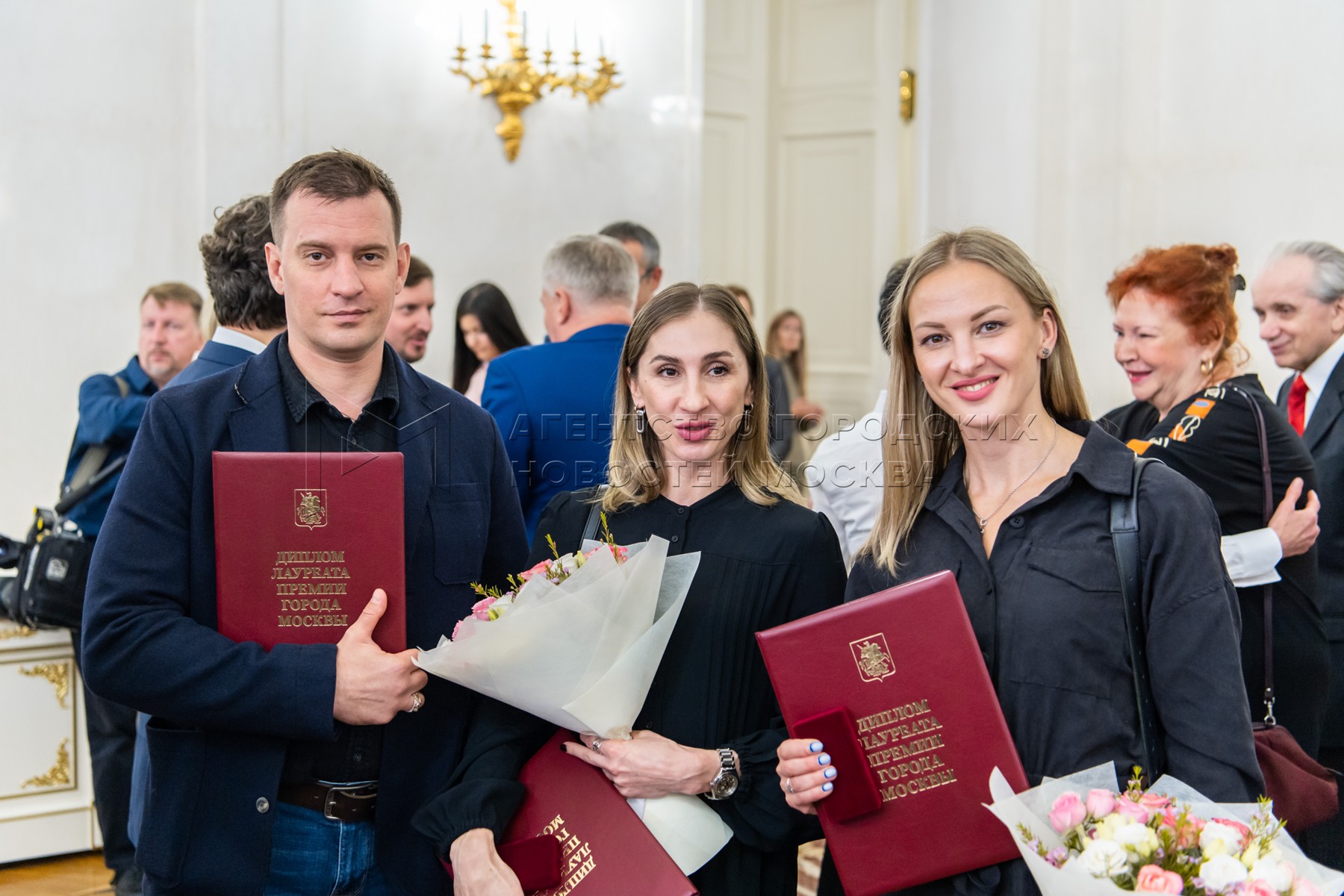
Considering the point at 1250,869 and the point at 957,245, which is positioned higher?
the point at 957,245

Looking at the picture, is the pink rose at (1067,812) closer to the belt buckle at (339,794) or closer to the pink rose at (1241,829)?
the pink rose at (1241,829)

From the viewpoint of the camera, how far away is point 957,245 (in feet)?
6.02

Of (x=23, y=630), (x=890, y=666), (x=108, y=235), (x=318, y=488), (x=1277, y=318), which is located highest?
(x=108, y=235)

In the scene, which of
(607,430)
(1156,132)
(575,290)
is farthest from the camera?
(1156,132)

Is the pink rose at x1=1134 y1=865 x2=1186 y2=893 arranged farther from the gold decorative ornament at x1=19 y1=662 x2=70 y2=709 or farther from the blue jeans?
the gold decorative ornament at x1=19 y1=662 x2=70 y2=709

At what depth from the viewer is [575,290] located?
11.5ft

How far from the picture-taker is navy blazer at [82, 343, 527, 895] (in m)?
1.66

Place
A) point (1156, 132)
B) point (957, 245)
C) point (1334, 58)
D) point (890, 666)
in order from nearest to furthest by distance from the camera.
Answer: point (890, 666), point (957, 245), point (1334, 58), point (1156, 132)

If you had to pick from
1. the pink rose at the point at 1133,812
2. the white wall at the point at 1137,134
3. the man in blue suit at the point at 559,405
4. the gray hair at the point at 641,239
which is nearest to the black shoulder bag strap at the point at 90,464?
the man in blue suit at the point at 559,405

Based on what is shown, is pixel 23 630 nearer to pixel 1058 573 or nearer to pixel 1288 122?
pixel 1058 573

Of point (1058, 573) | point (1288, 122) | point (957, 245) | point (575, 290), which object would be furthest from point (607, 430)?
point (1288, 122)

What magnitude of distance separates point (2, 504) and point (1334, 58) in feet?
18.4

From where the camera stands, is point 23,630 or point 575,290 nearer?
point 575,290

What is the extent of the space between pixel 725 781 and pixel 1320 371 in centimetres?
269
